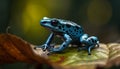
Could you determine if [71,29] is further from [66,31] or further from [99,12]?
[99,12]

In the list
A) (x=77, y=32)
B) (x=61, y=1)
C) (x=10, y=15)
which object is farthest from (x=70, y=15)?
(x=77, y=32)

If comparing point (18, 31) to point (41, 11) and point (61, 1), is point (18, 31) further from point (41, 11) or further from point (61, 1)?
point (61, 1)

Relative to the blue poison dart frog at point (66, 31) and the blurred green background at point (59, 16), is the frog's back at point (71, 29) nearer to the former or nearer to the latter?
the blue poison dart frog at point (66, 31)

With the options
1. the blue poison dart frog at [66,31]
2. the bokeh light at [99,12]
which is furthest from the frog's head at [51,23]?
the bokeh light at [99,12]

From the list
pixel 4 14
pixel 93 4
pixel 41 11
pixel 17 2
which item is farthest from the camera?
pixel 93 4

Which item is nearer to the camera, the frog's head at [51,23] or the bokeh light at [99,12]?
the frog's head at [51,23]

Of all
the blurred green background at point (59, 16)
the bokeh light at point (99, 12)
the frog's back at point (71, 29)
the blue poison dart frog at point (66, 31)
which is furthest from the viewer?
the bokeh light at point (99, 12)

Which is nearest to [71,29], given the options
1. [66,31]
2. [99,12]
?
[66,31]

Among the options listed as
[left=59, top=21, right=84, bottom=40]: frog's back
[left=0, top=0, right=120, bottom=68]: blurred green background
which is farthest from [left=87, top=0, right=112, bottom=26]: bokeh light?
[left=59, top=21, right=84, bottom=40]: frog's back

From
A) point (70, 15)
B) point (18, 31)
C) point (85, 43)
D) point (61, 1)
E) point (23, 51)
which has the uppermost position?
point (61, 1)
